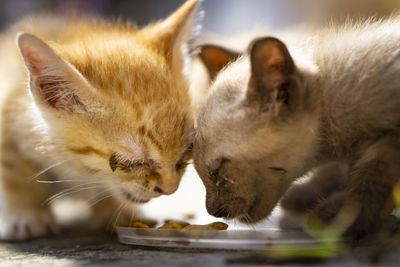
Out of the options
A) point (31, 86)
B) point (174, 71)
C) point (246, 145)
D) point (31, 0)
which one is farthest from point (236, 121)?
point (31, 0)

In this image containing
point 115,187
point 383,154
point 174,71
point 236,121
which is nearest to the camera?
point 383,154

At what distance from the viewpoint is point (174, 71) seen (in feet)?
5.47

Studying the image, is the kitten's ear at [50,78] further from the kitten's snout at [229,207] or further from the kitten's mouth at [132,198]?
the kitten's snout at [229,207]

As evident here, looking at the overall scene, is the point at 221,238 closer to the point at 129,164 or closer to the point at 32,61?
the point at 129,164

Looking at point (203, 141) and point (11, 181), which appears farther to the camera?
point (11, 181)

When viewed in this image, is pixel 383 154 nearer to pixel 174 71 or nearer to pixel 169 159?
pixel 169 159

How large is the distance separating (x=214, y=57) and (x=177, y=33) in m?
0.22

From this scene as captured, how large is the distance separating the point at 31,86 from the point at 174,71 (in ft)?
1.64

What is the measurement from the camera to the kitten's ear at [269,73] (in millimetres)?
1223

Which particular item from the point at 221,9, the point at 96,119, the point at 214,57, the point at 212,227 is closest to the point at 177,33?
the point at 214,57

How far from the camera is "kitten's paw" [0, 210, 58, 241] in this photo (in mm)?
1685

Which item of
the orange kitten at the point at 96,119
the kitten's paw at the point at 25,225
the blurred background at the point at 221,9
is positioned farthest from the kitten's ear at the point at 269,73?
the blurred background at the point at 221,9

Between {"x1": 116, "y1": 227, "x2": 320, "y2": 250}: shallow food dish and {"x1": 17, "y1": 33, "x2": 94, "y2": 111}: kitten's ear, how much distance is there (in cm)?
46

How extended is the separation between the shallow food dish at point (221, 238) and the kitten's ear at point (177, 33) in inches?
25.4
